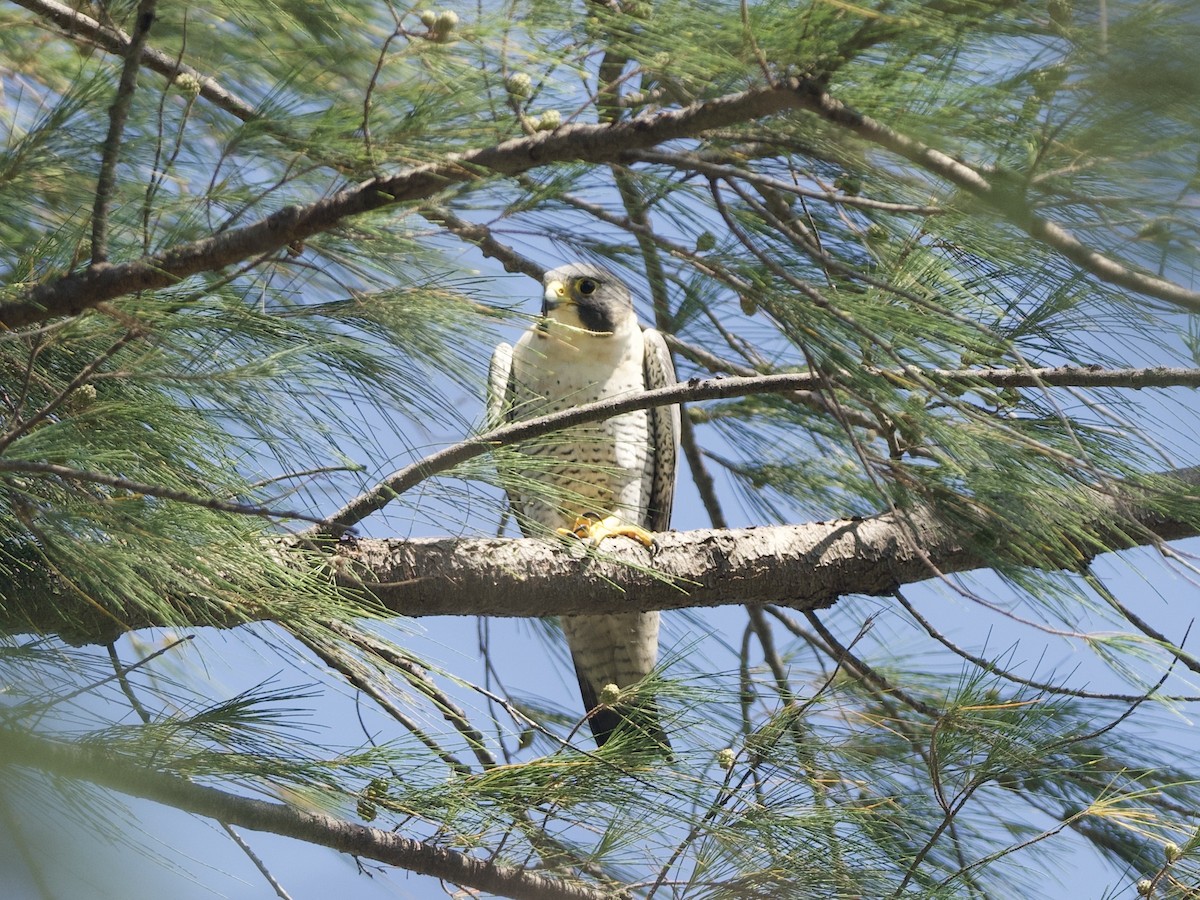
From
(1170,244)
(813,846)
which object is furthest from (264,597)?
(1170,244)

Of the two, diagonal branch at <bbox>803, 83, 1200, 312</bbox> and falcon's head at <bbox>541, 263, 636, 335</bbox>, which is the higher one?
falcon's head at <bbox>541, 263, 636, 335</bbox>

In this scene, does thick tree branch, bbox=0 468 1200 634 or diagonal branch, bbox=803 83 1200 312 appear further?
thick tree branch, bbox=0 468 1200 634

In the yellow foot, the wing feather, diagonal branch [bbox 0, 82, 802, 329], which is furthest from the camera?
the wing feather

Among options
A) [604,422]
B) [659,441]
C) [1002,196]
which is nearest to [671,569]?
[604,422]

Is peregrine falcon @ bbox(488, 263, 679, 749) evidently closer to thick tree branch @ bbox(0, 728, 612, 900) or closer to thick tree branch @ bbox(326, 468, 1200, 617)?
thick tree branch @ bbox(326, 468, 1200, 617)

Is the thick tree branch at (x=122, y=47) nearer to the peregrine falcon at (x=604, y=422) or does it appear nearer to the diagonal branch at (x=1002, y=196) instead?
the diagonal branch at (x=1002, y=196)

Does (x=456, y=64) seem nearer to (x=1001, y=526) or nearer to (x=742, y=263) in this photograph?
(x=742, y=263)

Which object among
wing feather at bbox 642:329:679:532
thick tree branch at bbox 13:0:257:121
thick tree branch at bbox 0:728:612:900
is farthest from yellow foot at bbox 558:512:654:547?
thick tree branch at bbox 13:0:257:121

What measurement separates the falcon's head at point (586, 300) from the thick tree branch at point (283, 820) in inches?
80.3

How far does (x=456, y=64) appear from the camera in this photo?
1590 millimetres

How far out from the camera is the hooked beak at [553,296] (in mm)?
3846

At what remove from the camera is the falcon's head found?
151 inches

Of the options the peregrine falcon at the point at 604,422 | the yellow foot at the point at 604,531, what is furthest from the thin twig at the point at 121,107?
the peregrine falcon at the point at 604,422

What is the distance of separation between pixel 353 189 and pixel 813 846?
1.35m
